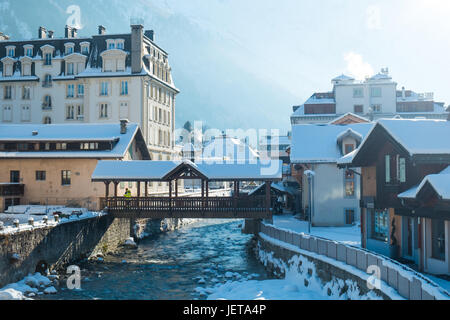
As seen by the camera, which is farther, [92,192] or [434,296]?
[92,192]

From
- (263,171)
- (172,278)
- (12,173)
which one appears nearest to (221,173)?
(263,171)

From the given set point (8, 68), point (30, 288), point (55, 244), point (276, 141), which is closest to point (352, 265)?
point (30, 288)

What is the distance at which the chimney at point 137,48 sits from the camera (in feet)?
186

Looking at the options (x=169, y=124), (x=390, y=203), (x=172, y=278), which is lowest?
(x=172, y=278)

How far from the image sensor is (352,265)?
19.0 metres

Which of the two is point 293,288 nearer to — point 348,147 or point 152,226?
point 348,147

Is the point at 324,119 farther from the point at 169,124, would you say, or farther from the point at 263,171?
the point at 263,171

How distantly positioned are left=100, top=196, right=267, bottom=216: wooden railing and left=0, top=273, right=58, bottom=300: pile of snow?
10.4 metres

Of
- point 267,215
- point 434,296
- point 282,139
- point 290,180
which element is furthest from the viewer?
point 282,139

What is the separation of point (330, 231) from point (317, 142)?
8.26m

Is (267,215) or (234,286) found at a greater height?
(267,215)

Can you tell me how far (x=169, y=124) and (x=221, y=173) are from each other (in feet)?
107

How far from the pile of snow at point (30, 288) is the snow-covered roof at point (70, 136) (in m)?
16.6

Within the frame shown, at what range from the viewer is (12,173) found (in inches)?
1686
